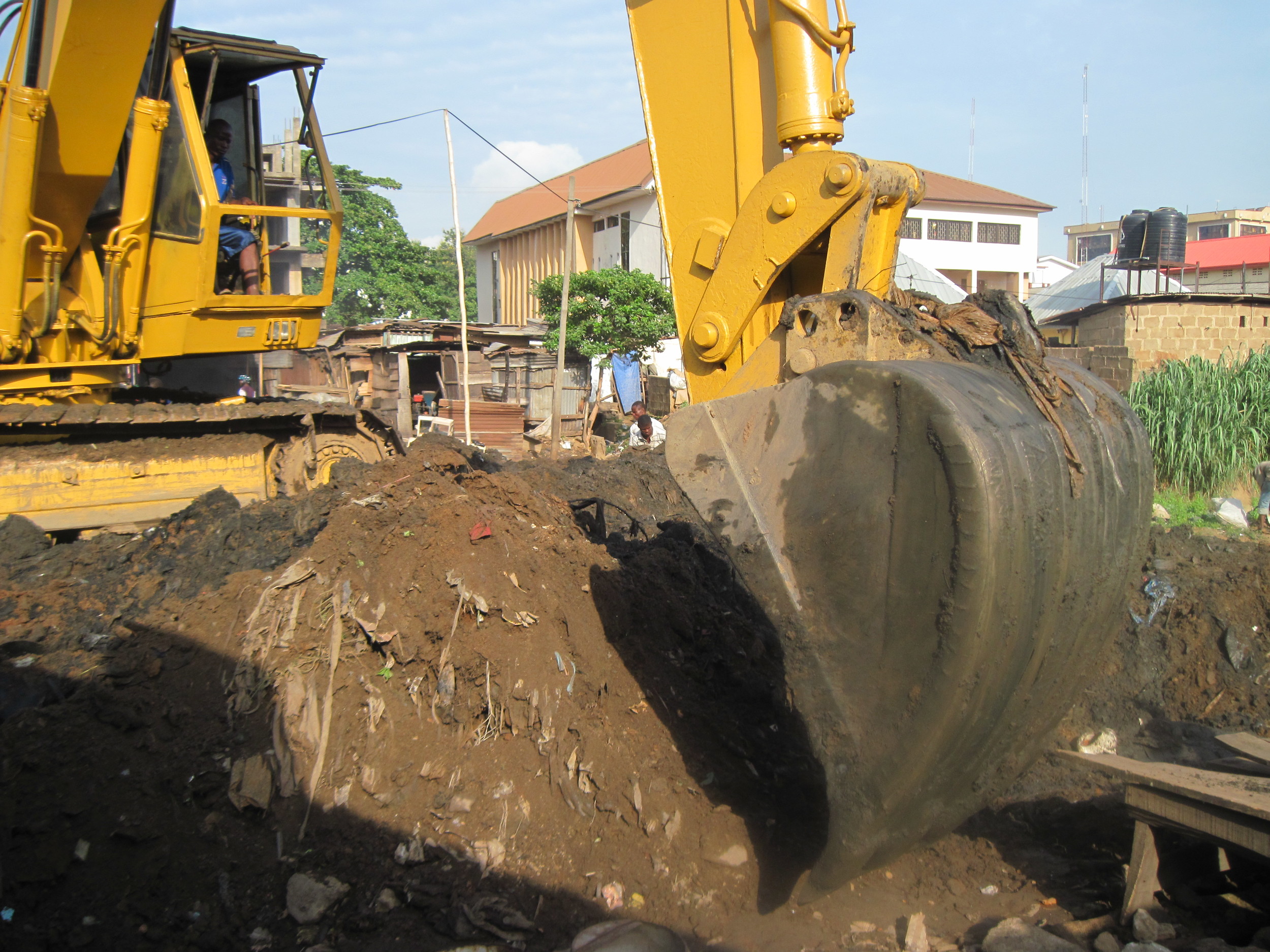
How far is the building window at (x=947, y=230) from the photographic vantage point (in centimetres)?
3094

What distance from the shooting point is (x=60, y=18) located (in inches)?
204

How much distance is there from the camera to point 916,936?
2.78m

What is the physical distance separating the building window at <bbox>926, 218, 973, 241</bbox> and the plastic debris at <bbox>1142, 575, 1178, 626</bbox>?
1084 inches

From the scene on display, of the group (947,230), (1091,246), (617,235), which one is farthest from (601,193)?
(1091,246)

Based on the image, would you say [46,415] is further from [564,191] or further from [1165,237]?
[564,191]

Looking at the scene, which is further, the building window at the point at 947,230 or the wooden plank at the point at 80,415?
the building window at the point at 947,230

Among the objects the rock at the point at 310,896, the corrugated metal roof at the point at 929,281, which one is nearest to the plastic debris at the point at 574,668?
the rock at the point at 310,896

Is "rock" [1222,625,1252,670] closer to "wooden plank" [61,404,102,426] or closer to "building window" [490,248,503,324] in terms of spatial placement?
"wooden plank" [61,404,102,426]

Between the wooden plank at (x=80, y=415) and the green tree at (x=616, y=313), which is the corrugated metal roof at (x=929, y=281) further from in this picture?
the wooden plank at (x=80, y=415)

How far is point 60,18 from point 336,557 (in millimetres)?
3947

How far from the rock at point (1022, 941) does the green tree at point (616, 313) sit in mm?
17077

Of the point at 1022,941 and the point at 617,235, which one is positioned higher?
the point at 617,235

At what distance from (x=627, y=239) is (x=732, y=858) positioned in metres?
23.4

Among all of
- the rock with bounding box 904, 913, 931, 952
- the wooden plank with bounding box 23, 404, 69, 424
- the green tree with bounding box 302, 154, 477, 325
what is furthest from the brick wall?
the green tree with bounding box 302, 154, 477, 325
